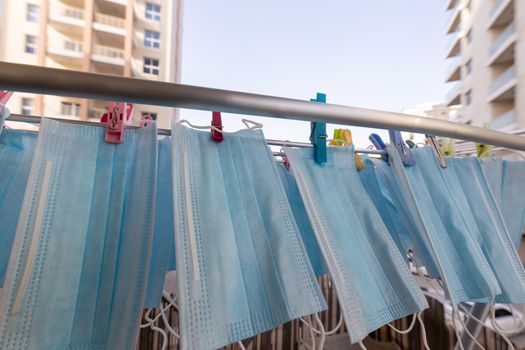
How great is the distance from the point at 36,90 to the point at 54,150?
0.09 metres

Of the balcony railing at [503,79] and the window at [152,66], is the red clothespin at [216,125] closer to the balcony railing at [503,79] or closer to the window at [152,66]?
the window at [152,66]

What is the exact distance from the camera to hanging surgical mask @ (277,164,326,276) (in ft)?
1.65

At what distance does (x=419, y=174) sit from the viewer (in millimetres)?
565

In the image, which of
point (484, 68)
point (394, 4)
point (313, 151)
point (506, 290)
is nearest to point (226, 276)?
point (313, 151)

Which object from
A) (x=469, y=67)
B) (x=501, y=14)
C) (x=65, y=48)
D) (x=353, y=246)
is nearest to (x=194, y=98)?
(x=353, y=246)

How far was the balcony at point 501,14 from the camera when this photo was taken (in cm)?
446

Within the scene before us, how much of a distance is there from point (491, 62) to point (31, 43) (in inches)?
370

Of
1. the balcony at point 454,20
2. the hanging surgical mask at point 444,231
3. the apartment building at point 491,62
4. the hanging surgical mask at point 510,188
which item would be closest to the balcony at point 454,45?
the apartment building at point 491,62

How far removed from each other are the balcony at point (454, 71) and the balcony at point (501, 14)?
222cm

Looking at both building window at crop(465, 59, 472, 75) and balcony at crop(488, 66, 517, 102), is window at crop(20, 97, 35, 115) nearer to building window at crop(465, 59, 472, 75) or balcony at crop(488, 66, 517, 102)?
balcony at crop(488, 66, 517, 102)

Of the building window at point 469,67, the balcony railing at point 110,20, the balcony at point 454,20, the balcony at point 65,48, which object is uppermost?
the balcony at point 454,20

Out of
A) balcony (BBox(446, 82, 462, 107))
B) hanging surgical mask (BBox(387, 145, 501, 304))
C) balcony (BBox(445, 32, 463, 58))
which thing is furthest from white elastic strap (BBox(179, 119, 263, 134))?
balcony (BBox(445, 32, 463, 58))

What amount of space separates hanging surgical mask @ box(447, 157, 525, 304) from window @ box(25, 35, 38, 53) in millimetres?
6239

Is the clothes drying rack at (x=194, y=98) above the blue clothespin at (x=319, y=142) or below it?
above
